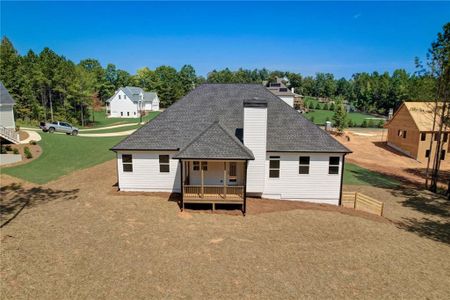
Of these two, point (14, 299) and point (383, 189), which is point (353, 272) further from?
point (383, 189)

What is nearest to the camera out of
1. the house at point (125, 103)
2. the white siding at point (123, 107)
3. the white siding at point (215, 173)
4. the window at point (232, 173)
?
the white siding at point (215, 173)

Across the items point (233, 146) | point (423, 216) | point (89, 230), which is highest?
point (233, 146)

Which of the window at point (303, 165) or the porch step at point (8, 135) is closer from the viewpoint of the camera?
the window at point (303, 165)

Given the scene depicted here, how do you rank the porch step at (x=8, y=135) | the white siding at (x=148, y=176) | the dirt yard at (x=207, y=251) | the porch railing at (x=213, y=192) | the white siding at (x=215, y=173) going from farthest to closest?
the porch step at (x=8, y=135)
the white siding at (x=148, y=176)
the white siding at (x=215, y=173)
the porch railing at (x=213, y=192)
the dirt yard at (x=207, y=251)

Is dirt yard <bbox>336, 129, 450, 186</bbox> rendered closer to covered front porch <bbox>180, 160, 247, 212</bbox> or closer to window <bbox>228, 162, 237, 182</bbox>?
window <bbox>228, 162, 237, 182</bbox>

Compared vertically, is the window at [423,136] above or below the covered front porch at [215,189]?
above

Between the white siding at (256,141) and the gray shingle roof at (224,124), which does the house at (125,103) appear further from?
the white siding at (256,141)

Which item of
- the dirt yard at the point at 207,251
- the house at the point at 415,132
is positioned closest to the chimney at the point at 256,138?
the dirt yard at the point at 207,251

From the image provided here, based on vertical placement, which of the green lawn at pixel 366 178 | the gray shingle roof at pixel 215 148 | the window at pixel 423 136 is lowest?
the green lawn at pixel 366 178

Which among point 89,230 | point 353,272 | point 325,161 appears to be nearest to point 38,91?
point 89,230
